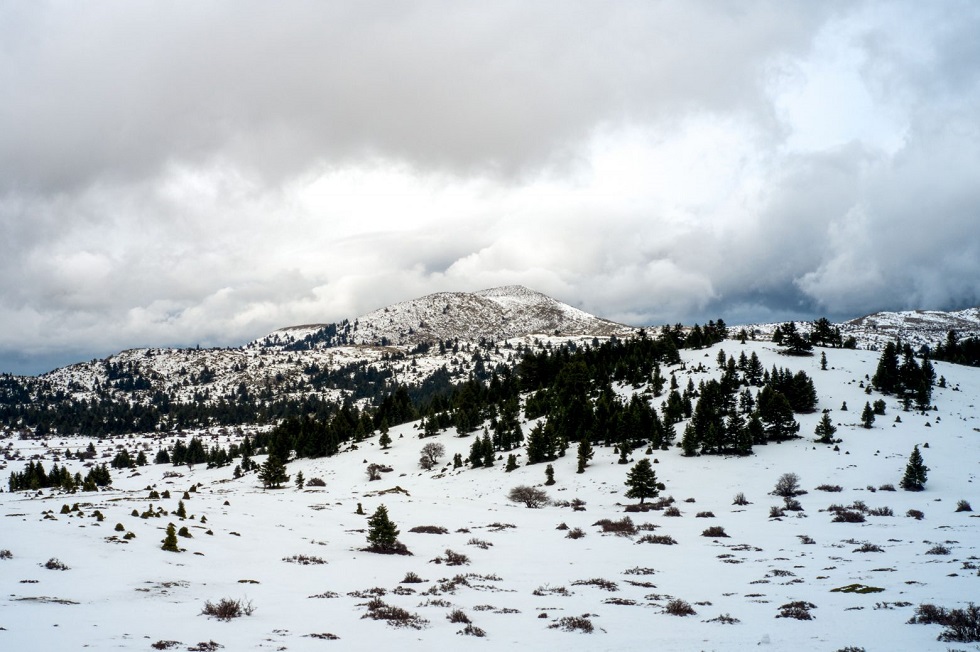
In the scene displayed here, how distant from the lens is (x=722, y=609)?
59.1 feet

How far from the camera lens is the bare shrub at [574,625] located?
15.5 metres

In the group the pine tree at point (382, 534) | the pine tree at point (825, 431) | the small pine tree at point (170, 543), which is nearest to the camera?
the small pine tree at point (170, 543)

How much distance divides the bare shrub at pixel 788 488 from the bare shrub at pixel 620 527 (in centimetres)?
2579

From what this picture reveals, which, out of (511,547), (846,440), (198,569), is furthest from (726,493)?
(198,569)

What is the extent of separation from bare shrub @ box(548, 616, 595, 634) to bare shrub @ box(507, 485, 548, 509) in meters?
46.7

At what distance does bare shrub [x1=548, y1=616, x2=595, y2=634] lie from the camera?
1546 centimetres

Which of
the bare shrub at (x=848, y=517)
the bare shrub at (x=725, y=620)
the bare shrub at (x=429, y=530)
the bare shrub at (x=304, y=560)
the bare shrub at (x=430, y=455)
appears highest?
the bare shrub at (x=725, y=620)

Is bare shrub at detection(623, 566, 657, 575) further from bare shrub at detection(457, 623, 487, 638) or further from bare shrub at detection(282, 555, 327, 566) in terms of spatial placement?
bare shrub at detection(282, 555, 327, 566)

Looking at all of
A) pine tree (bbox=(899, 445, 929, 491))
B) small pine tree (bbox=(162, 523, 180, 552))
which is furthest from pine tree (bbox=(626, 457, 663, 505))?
small pine tree (bbox=(162, 523, 180, 552))

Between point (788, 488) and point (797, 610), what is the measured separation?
49364mm

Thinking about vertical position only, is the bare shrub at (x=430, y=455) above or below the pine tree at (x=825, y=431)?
below

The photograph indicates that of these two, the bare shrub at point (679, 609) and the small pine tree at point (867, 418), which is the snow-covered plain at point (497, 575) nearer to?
the bare shrub at point (679, 609)

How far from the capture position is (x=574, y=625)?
15.7m

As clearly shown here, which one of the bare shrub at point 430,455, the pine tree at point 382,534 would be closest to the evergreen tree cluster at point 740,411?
the bare shrub at point 430,455
